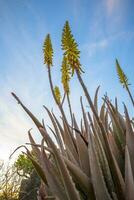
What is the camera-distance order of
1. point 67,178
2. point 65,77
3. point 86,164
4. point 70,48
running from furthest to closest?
point 65,77, point 70,48, point 86,164, point 67,178

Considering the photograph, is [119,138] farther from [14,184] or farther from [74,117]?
[14,184]

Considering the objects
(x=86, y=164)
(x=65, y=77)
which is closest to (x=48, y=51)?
(x=65, y=77)

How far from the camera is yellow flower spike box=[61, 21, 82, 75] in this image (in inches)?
35.5

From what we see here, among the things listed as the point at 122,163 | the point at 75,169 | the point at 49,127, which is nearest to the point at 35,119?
the point at 49,127

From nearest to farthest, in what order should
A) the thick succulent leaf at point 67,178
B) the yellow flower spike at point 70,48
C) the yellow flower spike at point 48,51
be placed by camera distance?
1. the thick succulent leaf at point 67,178
2. the yellow flower spike at point 70,48
3. the yellow flower spike at point 48,51

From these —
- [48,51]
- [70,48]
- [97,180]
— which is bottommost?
[97,180]

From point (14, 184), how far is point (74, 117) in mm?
7512

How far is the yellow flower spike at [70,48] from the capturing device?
2.96ft

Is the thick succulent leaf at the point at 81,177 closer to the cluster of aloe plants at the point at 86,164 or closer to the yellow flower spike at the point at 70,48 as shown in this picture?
the cluster of aloe plants at the point at 86,164

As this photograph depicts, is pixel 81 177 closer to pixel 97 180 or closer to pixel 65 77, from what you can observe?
pixel 97 180

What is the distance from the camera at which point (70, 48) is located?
995 mm

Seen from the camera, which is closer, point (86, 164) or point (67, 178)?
point (67, 178)

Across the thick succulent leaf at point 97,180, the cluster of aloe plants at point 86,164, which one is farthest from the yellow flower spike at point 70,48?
the thick succulent leaf at point 97,180

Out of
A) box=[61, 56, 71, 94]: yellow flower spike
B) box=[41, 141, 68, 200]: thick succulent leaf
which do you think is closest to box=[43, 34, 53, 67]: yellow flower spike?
box=[61, 56, 71, 94]: yellow flower spike
